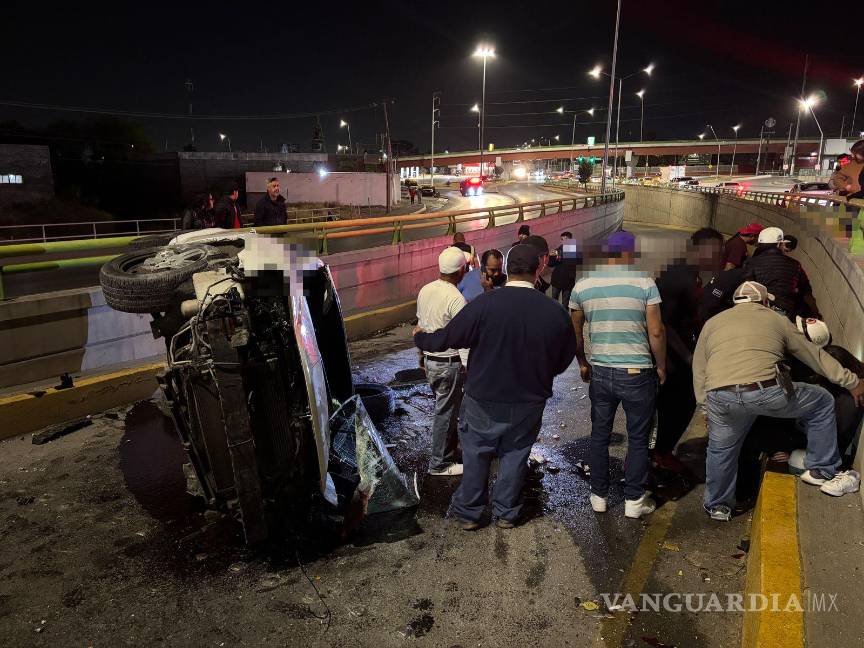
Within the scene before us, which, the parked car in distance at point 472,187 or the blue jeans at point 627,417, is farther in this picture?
the parked car in distance at point 472,187

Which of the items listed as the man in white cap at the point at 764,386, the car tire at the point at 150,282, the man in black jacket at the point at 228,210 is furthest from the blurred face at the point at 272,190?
the man in white cap at the point at 764,386

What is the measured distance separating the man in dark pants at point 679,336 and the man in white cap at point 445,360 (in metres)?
1.63

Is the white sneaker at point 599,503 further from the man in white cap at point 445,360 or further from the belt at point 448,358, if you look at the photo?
the belt at point 448,358

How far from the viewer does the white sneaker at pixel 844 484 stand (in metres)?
3.74

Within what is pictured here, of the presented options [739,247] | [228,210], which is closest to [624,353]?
[739,247]

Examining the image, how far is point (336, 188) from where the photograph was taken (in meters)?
49.6

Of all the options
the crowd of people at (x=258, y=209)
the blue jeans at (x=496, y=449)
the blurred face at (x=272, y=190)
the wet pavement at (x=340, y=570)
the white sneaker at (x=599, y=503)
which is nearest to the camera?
the wet pavement at (x=340, y=570)

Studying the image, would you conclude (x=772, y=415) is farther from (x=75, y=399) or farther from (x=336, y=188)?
(x=336, y=188)

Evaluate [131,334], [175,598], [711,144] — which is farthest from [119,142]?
[711,144]

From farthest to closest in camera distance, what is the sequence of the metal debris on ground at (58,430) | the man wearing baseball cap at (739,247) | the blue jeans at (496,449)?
the man wearing baseball cap at (739,247) → the metal debris on ground at (58,430) → the blue jeans at (496,449)

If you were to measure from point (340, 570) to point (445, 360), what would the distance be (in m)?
1.74

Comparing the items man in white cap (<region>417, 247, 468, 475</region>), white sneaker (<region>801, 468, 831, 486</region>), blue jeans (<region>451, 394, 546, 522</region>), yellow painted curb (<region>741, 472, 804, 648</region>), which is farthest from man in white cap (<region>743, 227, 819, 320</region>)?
blue jeans (<region>451, 394, 546, 522</region>)

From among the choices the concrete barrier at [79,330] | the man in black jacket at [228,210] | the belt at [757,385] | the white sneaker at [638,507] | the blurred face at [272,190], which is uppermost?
the blurred face at [272,190]

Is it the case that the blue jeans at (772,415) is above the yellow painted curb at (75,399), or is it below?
above
